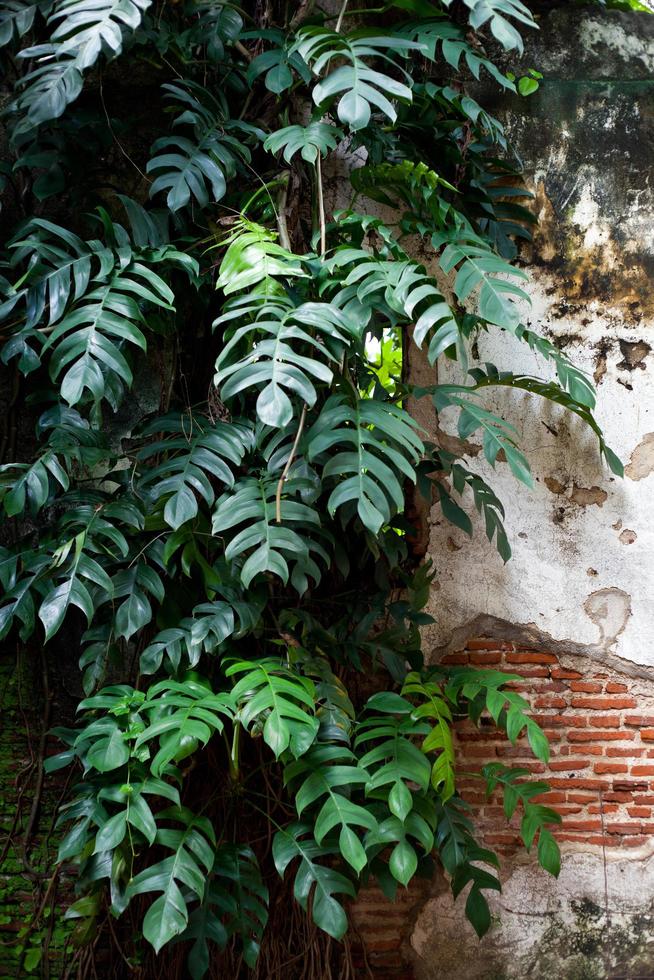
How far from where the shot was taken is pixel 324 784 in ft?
6.87

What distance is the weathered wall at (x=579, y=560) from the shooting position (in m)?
2.74

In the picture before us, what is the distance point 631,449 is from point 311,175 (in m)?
1.31

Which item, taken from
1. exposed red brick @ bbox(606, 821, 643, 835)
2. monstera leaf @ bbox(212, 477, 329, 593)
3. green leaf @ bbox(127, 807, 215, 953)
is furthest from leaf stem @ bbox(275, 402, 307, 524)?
exposed red brick @ bbox(606, 821, 643, 835)

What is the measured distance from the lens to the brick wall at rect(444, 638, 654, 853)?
→ 9.09 ft

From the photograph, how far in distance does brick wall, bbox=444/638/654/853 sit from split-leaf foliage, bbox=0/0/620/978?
139 mm

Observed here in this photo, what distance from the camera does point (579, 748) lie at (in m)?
2.81

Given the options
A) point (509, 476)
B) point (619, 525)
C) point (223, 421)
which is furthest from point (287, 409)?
point (619, 525)

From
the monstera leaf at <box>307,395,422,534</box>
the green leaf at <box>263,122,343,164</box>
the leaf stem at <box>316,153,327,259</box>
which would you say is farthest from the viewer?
the leaf stem at <box>316,153,327,259</box>

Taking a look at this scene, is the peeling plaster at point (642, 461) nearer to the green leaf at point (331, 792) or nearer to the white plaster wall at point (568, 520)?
the white plaster wall at point (568, 520)

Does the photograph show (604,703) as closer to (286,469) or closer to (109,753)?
(286,469)

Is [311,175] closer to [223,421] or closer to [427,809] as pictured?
[223,421]

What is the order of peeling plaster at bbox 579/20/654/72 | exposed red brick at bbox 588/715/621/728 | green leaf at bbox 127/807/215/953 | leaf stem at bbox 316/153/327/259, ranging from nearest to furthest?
1. green leaf at bbox 127/807/215/953
2. leaf stem at bbox 316/153/327/259
3. exposed red brick at bbox 588/715/621/728
4. peeling plaster at bbox 579/20/654/72

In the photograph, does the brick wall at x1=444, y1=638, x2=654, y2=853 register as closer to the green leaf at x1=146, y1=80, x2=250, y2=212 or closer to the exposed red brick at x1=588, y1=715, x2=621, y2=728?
the exposed red brick at x1=588, y1=715, x2=621, y2=728

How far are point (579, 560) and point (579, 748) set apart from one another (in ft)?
1.88
